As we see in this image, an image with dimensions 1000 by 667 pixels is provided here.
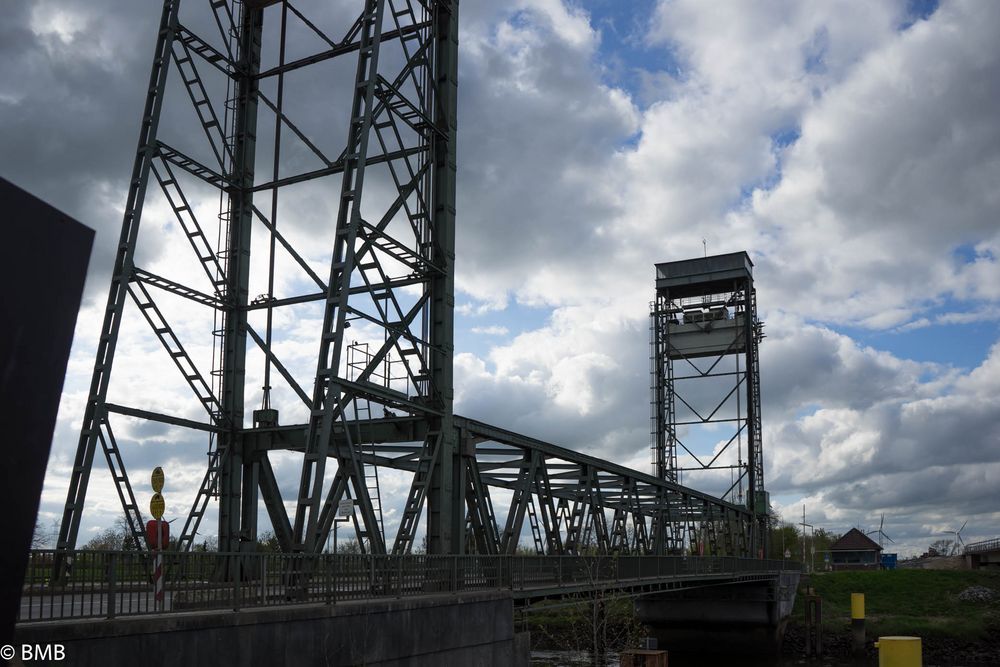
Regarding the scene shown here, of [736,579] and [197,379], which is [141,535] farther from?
[736,579]

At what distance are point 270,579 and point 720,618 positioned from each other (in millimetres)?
44588

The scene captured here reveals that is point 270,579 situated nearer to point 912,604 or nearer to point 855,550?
point 912,604

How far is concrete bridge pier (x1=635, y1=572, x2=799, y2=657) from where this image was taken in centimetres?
5450

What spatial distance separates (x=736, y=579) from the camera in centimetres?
4741

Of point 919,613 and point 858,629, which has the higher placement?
point 919,613

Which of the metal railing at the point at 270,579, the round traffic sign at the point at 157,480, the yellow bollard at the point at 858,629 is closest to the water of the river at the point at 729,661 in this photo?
the yellow bollard at the point at 858,629

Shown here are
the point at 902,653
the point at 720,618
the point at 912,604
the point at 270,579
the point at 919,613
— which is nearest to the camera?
the point at 902,653

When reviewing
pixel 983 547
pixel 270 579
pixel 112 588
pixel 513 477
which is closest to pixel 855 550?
pixel 983 547

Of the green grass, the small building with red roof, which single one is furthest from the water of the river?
the small building with red roof

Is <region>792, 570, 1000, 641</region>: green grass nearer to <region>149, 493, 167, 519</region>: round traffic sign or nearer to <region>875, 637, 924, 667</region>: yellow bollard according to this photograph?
<region>149, 493, 167, 519</region>: round traffic sign

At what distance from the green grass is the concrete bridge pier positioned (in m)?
5.74

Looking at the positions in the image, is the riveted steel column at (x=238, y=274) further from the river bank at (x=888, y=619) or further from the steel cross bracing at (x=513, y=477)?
the river bank at (x=888, y=619)

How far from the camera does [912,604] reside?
63719 mm

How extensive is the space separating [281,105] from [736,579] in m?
32.4
